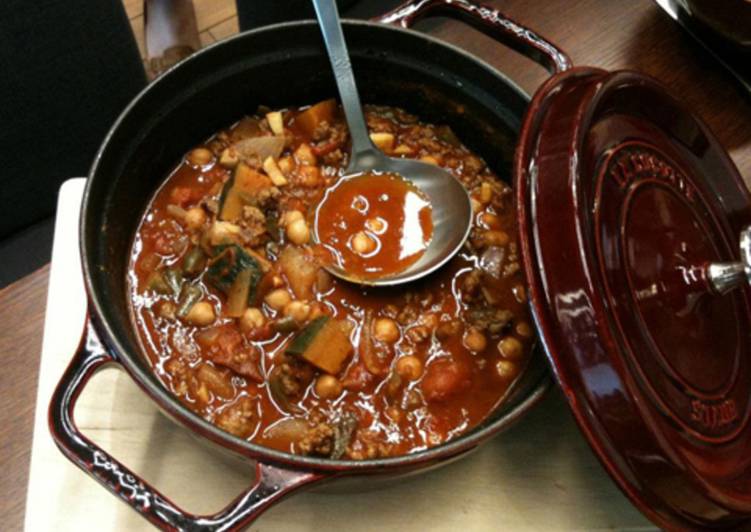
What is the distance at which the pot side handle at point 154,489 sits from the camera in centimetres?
141

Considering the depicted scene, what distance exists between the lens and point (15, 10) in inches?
88.7

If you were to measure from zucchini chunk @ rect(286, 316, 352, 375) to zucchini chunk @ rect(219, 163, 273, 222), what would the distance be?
1.36ft

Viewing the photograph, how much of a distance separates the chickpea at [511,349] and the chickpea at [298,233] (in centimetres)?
59

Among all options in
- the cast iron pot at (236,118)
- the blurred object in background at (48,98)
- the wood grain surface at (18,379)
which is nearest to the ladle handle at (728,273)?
the cast iron pot at (236,118)

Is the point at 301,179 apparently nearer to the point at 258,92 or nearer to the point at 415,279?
the point at 258,92

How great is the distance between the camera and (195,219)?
2.04 metres

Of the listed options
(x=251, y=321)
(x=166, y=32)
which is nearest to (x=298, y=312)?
(x=251, y=321)

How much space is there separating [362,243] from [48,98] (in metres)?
1.25

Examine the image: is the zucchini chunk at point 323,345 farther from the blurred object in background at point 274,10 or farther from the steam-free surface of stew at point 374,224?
the blurred object in background at point 274,10

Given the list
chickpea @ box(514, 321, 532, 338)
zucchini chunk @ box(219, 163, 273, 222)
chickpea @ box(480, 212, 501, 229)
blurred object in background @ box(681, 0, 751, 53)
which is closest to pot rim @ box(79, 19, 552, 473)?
chickpea @ box(514, 321, 532, 338)

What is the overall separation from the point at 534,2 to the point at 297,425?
181cm

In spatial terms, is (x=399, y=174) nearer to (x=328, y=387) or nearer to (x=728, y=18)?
(x=328, y=387)

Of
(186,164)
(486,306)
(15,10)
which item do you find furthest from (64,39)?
(486,306)

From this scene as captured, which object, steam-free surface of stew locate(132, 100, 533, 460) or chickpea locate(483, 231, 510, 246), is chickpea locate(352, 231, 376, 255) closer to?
steam-free surface of stew locate(132, 100, 533, 460)
